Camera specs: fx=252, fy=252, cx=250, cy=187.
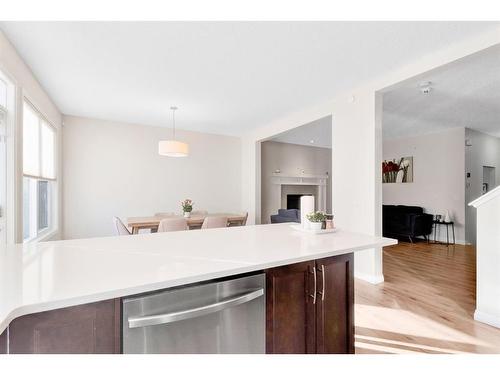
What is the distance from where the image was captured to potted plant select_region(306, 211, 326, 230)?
1.67m

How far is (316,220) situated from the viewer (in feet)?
5.54

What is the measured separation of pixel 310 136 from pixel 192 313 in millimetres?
5859

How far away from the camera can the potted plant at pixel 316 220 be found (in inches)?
65.6

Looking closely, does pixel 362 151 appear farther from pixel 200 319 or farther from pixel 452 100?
pixel 200 319

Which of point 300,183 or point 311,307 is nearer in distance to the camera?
point 311,307

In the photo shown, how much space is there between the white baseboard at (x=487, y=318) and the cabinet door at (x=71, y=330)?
2.80 meters

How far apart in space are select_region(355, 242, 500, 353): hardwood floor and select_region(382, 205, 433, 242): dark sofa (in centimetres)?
161

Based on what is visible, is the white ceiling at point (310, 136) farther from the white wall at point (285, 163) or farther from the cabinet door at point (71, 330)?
the cabinet door at point (71, 330)

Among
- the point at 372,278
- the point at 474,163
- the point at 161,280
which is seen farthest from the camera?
the point at 474,163

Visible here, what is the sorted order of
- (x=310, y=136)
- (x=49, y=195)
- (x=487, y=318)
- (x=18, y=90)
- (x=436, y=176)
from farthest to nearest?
(x=310, y=136) < (x=436, y=176) < (x=49, y=195) < (x=18, y=90) < (x=487, y=318)

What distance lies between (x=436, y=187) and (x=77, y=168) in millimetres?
7468

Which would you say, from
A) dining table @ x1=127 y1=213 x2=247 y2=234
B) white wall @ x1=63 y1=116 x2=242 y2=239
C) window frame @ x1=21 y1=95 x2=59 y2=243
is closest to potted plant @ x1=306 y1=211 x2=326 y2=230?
dining table @ x1=127 y1=213 x2=247 y2=234

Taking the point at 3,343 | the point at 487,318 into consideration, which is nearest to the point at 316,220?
the point at 3,343
